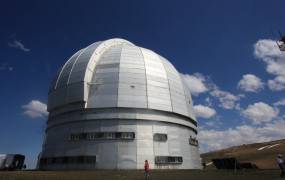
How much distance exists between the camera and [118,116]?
1676 inches

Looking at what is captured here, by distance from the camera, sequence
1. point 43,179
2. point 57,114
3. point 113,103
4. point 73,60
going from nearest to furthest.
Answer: point 43,179, point 113,103, point 57,114, point 73,60

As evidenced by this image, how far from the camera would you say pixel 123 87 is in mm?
44656

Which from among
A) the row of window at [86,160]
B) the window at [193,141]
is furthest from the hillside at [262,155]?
the row of window at [86,160]

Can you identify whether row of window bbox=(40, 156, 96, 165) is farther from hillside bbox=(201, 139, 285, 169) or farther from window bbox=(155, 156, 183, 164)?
hillside bbox=(201, 139, 285, 169)

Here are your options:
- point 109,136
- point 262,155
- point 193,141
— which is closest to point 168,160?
point 193,141

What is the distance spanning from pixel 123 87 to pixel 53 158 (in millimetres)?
15196

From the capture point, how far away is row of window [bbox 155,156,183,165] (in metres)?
41.6

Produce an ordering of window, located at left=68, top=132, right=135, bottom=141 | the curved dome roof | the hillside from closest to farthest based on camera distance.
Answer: window, located at left=68, top=132, right=135, bottom=141 → the curved dome roof → the hillside

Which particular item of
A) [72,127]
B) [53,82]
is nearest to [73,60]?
[53,82]

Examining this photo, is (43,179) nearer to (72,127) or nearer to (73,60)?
(72,127)

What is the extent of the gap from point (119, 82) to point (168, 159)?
13.7 metres

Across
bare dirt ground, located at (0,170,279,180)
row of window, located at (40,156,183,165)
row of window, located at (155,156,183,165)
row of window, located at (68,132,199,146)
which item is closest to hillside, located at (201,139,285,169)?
row of window, located at (155,156,183,165)

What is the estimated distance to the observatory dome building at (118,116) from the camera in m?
41.3

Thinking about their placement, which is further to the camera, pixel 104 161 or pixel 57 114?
pixel 57 114
